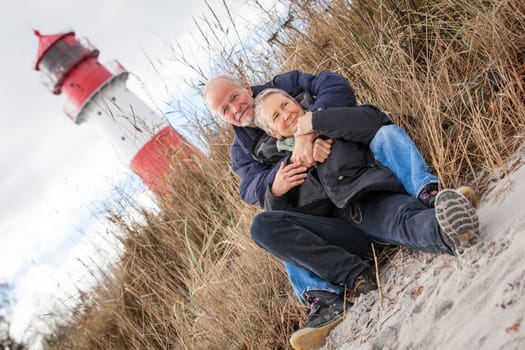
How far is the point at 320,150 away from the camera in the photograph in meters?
1.95

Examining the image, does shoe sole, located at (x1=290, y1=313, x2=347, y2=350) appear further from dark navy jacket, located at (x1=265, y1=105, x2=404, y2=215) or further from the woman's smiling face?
the woman's smiling face

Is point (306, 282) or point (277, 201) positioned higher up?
point (277, 201)

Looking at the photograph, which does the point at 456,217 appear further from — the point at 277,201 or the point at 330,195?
the point at 277,201

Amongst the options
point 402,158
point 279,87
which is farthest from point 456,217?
point 279,87

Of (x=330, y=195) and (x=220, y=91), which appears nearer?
(x=330, y=195)

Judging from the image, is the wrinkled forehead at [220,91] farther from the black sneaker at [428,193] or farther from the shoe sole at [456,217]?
the shoe sole at [456,217]

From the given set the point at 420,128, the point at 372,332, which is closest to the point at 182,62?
the point at 420,128

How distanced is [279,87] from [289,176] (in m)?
0.48

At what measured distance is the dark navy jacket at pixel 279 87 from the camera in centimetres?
204

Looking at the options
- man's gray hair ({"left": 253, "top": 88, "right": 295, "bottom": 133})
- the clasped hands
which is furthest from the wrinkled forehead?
the clasped hands

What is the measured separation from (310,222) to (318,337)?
0.44m

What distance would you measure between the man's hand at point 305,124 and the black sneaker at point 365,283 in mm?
569

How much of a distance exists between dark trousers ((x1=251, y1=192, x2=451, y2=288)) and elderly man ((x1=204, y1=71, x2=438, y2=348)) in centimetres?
1

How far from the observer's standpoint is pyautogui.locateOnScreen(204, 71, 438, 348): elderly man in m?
1.87
